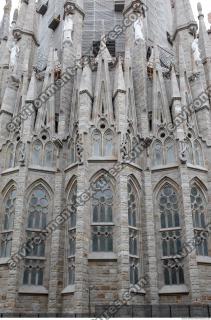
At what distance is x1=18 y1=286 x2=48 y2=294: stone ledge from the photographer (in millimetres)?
17641

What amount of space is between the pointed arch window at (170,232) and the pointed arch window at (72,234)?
4438 mm

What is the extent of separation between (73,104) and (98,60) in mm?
3257

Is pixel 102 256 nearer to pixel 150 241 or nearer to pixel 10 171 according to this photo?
pixel 150 241

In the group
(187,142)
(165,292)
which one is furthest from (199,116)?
(165,292)

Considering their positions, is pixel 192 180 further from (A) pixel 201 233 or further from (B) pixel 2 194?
(B) pixel 2 194

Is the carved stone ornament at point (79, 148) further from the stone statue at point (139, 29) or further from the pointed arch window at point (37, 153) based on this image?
the stone statue at point (139, 29)

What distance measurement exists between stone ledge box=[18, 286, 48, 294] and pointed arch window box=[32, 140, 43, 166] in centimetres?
651

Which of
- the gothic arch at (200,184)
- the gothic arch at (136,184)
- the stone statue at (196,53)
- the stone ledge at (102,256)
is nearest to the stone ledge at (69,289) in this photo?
the stone ledge at (102,256)

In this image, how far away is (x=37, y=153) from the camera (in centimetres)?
2106

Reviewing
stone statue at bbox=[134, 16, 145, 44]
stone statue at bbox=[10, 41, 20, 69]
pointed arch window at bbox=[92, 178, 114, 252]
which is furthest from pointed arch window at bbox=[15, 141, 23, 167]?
stone statue at bbox=[134, 16, 145, 44]

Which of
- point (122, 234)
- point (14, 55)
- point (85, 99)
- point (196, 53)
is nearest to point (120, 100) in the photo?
point (85, 99)

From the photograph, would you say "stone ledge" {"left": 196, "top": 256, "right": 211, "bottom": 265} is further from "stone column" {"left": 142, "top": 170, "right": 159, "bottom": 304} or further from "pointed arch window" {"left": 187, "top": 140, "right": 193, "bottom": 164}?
"pointed arch window" {"left": 187, "top": 140, "right": 193, "bottom": 164}

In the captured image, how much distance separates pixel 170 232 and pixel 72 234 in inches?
195

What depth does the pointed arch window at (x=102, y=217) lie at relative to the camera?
18000mm
